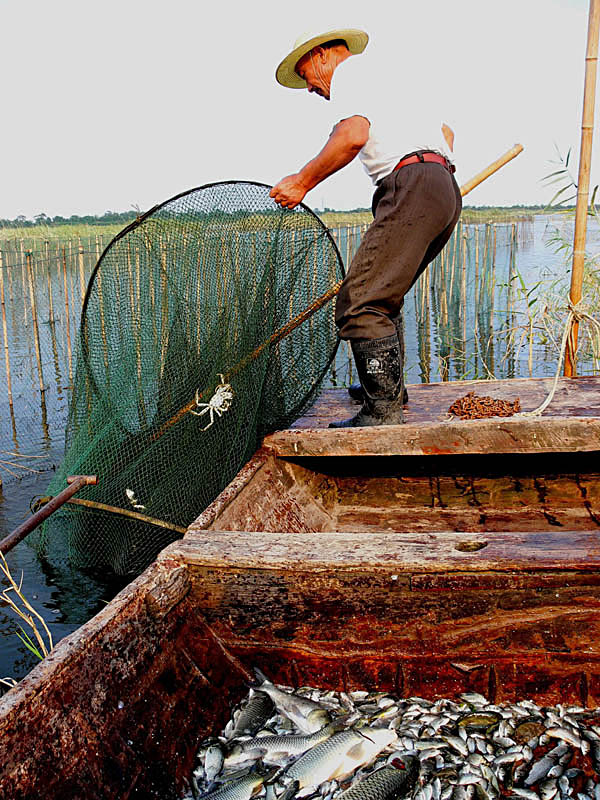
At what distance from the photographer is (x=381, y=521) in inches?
160

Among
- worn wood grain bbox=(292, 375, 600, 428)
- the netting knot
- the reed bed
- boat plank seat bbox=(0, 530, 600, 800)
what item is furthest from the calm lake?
boat plank seat bbox=(0, 530, 600, 800)

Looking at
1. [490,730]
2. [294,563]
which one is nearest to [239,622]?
[294,563]

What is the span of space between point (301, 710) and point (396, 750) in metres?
0.32

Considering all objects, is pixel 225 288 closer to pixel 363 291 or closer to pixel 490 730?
pixel 363 291

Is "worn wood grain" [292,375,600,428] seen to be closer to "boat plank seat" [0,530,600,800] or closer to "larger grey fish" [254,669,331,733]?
"boat plank seat" [0,530,600,800]

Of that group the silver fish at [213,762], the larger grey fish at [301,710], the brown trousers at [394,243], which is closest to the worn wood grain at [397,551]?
the larger grey fish at [301,710]

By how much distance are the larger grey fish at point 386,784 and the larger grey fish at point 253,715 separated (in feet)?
1.38

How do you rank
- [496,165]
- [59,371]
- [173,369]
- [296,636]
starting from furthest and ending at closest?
[59,371], [496,165], [173,369], [296,636]

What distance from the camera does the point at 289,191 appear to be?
12.6 ft

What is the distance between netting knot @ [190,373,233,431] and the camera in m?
3.74

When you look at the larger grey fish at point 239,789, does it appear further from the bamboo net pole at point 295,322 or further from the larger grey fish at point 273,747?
the bamboo net pole at point 295,322

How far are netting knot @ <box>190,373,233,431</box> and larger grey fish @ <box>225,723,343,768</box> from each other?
1.82 m

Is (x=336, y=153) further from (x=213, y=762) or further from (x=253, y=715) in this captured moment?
(x=213, y=762)

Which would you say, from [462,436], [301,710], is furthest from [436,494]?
[301,710]
